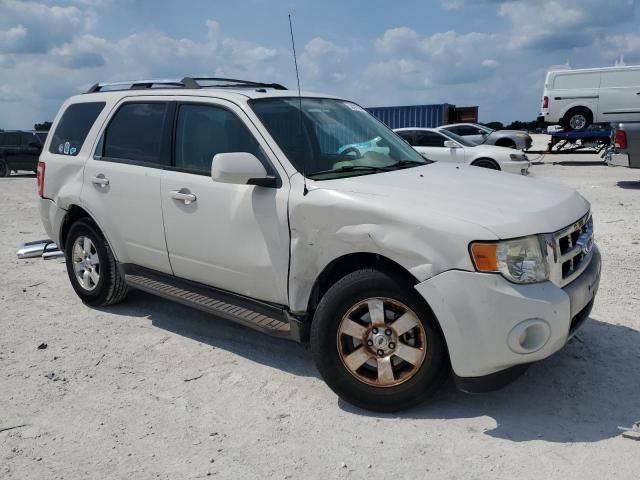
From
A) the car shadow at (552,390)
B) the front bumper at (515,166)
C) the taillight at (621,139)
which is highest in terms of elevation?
the taillight at (621,139)

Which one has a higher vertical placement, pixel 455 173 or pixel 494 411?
pixel 455 173

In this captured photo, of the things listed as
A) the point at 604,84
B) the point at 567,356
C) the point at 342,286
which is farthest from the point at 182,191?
the point at 604,84

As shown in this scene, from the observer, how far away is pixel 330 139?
4.29 metres

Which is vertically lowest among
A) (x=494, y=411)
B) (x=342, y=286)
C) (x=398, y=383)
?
(x=494, y=411)

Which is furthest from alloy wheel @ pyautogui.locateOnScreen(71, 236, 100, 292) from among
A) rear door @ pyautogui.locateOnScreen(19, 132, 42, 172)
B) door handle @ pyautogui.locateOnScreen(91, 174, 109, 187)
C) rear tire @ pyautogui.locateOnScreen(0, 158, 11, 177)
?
rear tire @ pyautogui.locateOnScreen(0, 158, 11, 177)

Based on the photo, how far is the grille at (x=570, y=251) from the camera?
321 cm

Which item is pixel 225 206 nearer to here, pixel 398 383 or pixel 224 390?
pixel 224 390

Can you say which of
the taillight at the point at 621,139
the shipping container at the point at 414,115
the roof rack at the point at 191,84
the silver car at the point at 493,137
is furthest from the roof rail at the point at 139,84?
the shipping container at the point at 414,115

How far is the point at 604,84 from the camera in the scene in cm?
2038

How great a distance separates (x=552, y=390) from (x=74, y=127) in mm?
4541

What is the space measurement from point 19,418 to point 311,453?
5.88 feet

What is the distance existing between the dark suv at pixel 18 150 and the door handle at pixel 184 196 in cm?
1908

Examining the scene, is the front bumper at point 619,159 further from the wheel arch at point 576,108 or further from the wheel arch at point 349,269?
the wheel arch at point 349,269

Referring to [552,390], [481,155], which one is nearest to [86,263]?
[552,390]
